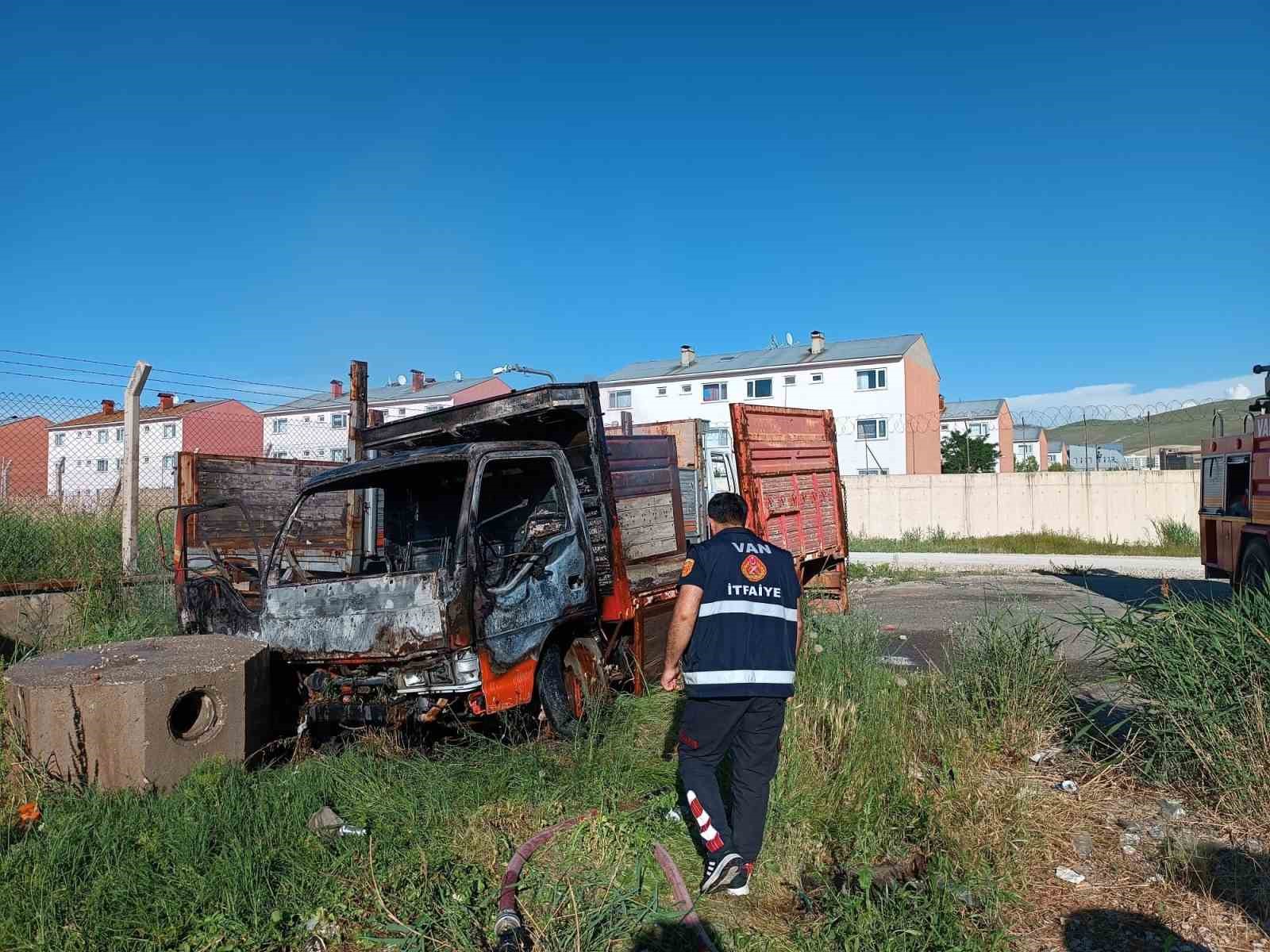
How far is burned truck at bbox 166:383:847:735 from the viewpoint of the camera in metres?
5.16

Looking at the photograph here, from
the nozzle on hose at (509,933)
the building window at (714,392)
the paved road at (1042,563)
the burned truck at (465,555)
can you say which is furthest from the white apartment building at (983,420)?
the nozzle on hose at (509,933)

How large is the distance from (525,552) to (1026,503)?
2347 cm

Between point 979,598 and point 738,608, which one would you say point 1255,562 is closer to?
point 979,598

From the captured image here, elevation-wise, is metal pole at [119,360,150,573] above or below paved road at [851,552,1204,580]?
above

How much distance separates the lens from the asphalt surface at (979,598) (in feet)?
Result: 31.2

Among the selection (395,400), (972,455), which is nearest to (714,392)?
(972,455)

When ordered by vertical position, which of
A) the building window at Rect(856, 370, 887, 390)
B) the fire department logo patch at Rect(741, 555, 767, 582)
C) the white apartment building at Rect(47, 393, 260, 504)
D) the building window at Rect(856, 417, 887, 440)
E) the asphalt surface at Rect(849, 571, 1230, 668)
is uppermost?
the building window at Rect(856, 370, 887, 390)

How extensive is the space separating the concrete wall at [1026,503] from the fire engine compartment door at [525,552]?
1829 centimetres

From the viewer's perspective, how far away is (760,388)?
44.6 meters

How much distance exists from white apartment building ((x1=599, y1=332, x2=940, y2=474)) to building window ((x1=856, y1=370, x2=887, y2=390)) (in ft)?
0.12

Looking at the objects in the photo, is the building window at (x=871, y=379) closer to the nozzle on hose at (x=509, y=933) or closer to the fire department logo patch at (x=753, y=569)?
the fire department logo patch at (x=753, y=569)

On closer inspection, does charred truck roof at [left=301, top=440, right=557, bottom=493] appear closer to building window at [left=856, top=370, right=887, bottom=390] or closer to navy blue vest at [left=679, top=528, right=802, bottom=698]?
navy blue vest at [left=679, top=528, right=802, bottom=698]

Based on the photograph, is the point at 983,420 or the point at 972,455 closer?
the point at 972,455

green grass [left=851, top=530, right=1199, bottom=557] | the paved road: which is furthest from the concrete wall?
the paved road
